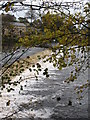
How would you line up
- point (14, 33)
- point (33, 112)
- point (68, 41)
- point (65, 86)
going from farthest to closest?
point (65, 86) → point (33, 112) → point (14, 33) → point (68, 41)

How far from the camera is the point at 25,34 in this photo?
3746 millimetres

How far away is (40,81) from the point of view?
45.8 feet

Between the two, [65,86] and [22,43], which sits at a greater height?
[22,43]

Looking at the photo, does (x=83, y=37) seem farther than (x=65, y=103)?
No

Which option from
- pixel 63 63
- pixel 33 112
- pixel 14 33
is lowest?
pixel 33 112

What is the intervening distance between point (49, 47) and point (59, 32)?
1.13 feet

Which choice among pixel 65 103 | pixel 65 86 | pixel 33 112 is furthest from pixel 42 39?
pixel 65 86

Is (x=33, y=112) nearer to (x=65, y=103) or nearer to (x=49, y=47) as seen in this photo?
(x=65, y=103)

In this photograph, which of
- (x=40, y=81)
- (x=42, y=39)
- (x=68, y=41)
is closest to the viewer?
(x=42, y=39)

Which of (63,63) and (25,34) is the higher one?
(25,34)

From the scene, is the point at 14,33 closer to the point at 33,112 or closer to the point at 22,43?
the point at 22,43

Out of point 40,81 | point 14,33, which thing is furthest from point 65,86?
point 14,33

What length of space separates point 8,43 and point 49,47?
0.65 metres

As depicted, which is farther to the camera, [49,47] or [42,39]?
[49,47]
